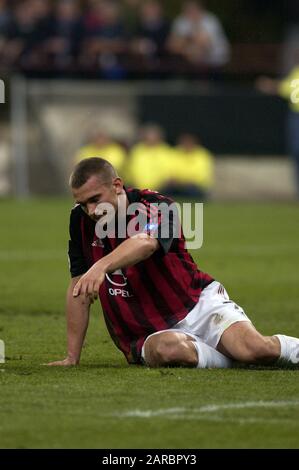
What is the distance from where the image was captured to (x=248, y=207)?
2338 cm

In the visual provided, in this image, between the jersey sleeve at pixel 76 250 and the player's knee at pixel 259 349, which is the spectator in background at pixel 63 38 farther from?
the player's knee at pixel 259 349

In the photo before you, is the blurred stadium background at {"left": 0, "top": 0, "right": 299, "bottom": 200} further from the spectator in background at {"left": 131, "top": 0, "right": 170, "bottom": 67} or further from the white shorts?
the white shorts

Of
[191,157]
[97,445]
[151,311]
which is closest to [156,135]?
[191,157]

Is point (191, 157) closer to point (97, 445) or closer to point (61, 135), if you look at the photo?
point (61, 135)

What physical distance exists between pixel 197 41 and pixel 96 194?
66.6 feet

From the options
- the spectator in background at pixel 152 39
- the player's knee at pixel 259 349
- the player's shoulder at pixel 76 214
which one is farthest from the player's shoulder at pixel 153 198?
the spectator in background at pixel 152 39

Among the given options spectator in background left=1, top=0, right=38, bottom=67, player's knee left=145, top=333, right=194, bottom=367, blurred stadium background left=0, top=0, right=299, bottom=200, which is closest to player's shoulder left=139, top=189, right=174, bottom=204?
player's knee left=145, top=333, right=194, bottom=367

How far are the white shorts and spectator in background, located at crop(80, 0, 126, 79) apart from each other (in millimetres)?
18792

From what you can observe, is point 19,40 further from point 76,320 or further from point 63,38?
point 76,320

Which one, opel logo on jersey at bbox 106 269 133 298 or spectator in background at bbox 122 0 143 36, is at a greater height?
spectator in background at bbox 122 0 143 36

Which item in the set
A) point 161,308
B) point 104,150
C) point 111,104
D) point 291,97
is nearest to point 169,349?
point 161,308

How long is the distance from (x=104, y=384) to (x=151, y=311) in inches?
28.5

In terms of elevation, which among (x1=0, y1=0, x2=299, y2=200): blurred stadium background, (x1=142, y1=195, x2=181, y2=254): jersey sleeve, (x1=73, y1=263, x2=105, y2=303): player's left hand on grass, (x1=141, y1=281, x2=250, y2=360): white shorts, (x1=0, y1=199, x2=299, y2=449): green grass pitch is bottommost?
(x1=0, y1=199, x2=299, y2=449): green grass pitch

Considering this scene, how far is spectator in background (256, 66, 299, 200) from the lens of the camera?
23.3 metres
